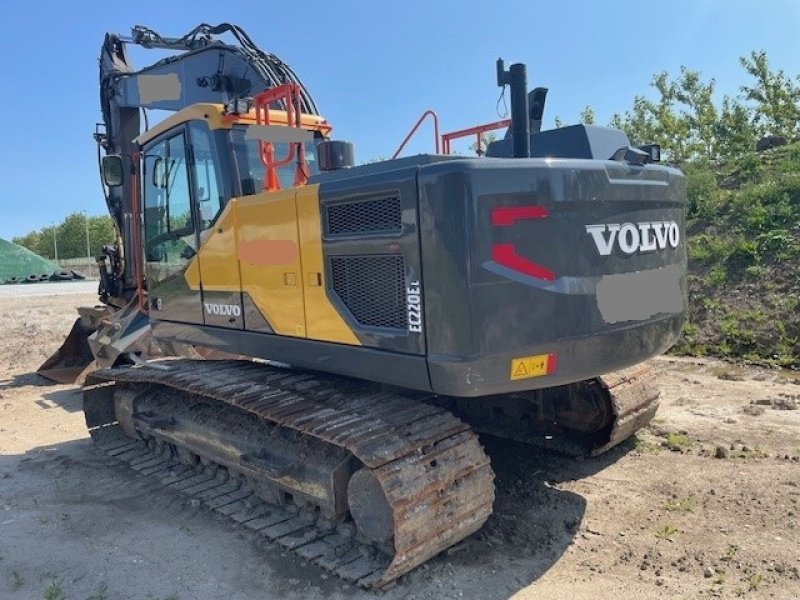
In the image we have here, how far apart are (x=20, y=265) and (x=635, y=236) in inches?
1558

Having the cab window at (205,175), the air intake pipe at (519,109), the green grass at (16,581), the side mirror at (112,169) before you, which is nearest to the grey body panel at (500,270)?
the air intake pipe at (519,109)

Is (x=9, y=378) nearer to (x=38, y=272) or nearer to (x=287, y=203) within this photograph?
(x=287, y=203)

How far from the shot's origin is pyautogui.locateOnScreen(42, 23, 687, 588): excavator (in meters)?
3.04

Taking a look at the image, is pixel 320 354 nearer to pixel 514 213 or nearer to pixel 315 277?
pixel 315 277

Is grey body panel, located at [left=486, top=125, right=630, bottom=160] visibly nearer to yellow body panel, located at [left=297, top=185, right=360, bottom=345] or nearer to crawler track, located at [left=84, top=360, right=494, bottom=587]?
yellow body panel, located at [left=297, top=185, right=360, bottom=345]

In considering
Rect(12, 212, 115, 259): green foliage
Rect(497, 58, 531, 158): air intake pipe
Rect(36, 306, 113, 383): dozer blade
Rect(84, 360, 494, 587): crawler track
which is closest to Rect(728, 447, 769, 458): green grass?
Rect(84, 360, 494, 587): crawler track

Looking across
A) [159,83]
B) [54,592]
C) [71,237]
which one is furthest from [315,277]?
[71,237]

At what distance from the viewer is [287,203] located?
376 cm

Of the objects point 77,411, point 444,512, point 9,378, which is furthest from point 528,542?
point 9,378

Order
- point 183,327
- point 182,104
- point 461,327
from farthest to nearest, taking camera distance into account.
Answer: point 182,104, point 183,327, point 461,327

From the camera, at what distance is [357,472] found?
3.57 metres

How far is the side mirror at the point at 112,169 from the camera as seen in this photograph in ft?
17.4

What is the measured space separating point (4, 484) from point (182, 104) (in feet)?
11.8

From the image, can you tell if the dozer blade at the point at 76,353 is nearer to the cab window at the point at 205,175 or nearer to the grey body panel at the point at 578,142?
the cab window at the point at 205,175
